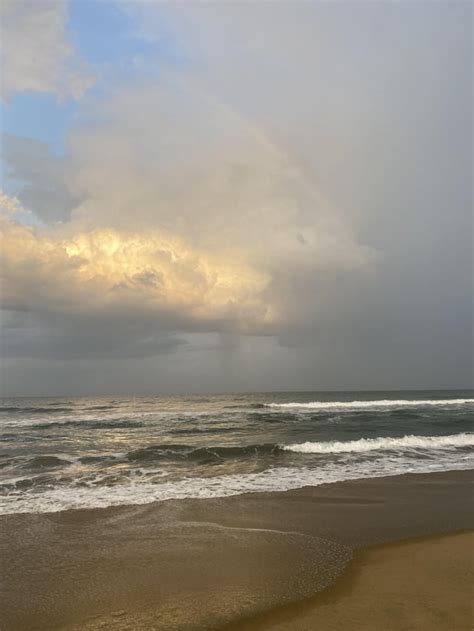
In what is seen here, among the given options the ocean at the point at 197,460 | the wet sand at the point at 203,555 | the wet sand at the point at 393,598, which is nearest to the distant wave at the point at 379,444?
the ocean at the point at 197,460

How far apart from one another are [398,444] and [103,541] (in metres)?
16.1

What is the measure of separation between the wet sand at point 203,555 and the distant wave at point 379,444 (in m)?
7.67

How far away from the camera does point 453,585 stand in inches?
223

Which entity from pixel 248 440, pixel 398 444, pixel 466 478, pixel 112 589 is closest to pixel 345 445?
pixel 398 444

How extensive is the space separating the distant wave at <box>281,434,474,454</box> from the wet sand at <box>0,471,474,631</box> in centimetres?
767

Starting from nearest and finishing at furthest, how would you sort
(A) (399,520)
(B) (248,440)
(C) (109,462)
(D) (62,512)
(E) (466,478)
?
(A) (399,520) < (D) (62,512) < (E) (466,478) < (C) (109,462) < (B) (248,440)

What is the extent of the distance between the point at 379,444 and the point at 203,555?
15231mm

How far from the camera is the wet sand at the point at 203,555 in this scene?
5.27 metres

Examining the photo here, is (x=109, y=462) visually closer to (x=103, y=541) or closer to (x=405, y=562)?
(x=103, y=541)

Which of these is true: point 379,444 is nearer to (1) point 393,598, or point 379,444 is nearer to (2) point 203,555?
(2) point 203,555

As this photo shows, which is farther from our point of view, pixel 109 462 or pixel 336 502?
pixel 109 462

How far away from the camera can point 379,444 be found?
20.1 m

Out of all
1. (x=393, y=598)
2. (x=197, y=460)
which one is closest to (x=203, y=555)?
(x=393, y=598)

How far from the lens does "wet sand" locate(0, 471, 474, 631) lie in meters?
5.27
